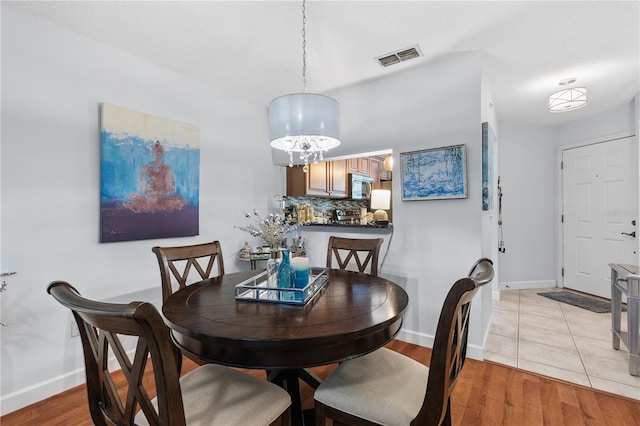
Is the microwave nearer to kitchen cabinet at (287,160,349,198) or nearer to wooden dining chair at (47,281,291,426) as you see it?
kitchen cabinet at (287,160,349,198)

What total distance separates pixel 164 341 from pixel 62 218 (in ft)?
6.33

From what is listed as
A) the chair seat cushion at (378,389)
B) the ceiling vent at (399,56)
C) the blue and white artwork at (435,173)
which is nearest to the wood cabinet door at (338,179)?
the blue and white artwork at (435,173)

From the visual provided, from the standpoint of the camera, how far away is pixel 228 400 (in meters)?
1.15

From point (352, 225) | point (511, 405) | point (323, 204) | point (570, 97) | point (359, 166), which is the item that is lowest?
point (511, 405)

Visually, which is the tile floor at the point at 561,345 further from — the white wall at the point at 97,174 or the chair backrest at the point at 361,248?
the chair backrest at the point at 361,248

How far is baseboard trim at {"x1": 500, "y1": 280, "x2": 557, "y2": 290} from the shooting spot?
14.7 feet

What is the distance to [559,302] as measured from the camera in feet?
12.5

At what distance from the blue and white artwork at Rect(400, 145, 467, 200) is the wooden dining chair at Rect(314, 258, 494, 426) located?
1.33 meters

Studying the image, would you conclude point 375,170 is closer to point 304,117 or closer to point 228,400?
point 304,117

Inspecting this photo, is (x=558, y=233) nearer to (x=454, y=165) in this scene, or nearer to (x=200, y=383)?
(x=454, y=165)

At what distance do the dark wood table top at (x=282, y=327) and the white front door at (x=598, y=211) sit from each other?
13.5ft

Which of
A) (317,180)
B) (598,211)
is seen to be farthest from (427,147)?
(598,211)

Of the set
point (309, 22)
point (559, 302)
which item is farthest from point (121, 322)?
point (559, 302)

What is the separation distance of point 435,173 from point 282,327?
2033 millimetres
